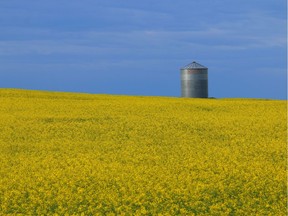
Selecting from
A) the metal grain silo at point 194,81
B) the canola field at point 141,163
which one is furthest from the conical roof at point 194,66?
the canola field at point 141,163

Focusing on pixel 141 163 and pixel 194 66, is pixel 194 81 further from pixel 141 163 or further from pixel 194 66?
pixel 141 163

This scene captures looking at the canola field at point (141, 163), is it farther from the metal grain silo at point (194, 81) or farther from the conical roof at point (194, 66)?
the conical roof at point (194, 66)

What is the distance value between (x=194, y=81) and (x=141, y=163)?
35785 mm

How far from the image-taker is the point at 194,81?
5334 centimetres

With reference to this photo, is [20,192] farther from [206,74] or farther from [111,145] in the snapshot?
[206,74]

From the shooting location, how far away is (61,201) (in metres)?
13.2

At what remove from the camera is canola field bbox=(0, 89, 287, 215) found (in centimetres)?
1320

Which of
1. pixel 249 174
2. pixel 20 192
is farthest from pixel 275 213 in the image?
pixel 20 192

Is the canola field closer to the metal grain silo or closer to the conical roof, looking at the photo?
the metal grain silo

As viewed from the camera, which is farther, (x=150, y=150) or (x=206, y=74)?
(x=206, y=74)

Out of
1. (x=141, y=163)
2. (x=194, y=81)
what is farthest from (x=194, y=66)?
(x=141, y=163)

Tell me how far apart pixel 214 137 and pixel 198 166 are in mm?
7230

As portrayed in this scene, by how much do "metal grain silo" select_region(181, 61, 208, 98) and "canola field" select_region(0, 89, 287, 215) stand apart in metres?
19.6

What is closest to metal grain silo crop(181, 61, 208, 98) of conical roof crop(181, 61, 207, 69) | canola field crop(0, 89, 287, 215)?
conical roof crop(181, 61, 207, 69)
